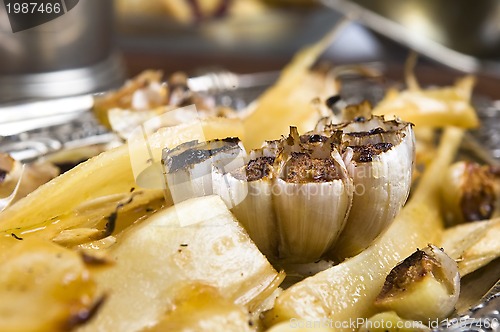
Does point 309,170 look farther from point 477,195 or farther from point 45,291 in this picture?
point 477,195

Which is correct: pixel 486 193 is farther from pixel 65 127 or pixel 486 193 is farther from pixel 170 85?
pixel 65 127

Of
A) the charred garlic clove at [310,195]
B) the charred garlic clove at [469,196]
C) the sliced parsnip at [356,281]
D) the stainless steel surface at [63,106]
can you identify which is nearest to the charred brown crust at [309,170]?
the charred garlic clove at [310,195]

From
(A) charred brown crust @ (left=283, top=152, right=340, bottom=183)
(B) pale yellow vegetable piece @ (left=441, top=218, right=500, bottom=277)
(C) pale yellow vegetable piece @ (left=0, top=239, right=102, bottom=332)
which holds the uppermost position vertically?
(A) charred brown crust @ (left=283, top=152, right=340, bottom=183)

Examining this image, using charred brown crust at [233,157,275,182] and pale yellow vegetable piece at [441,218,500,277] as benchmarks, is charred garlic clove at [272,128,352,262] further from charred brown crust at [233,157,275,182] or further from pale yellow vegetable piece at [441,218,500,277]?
pale yellow vegetable piece at [441,218,500,277]

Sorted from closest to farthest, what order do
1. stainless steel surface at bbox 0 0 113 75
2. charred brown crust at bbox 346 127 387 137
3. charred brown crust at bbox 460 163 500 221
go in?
1. charred brown crust at bbox 346 127 387 137
2. charred brown crust at bbox 460 163 500 221
3. stainless steel surface at bbox 0 0 113 75

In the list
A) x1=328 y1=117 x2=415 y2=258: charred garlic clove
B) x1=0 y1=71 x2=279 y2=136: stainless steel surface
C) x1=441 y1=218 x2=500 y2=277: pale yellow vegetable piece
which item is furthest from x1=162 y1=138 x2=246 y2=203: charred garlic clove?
x1=0 y1=71 x2=279 y2=136: stainless steel surface

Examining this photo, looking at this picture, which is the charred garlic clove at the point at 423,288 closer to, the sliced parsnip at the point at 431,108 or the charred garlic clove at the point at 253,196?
the charred garlic clove at the point at 253,196

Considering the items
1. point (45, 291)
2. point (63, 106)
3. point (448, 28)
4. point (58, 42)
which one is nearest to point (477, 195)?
point (45, 291)
